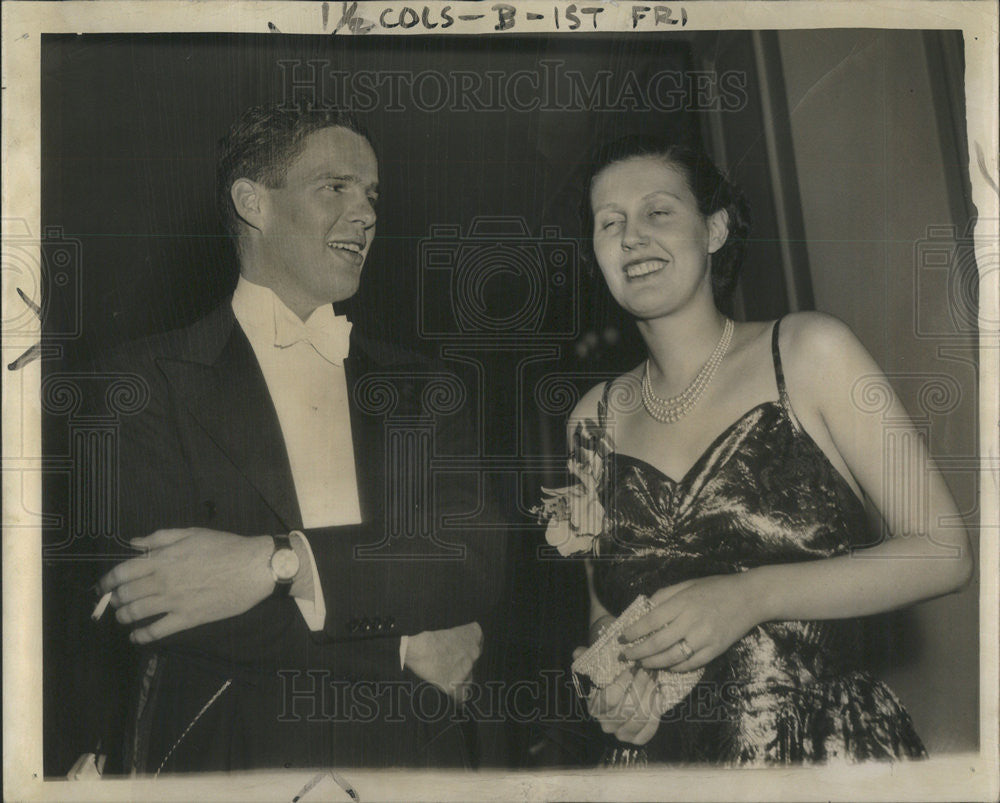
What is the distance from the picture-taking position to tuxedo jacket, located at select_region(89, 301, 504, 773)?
180cm

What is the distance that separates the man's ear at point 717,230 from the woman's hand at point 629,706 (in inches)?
34.1

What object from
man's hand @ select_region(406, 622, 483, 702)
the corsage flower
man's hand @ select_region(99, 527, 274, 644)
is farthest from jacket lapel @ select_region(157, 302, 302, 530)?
the corsage flower

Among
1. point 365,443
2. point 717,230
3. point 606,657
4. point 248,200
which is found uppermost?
point 248,200

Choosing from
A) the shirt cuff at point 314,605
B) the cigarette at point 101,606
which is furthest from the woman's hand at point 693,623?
the cigarette at point 101,606

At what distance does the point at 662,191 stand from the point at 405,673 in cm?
111

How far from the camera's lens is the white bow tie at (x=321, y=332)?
1.82 meters

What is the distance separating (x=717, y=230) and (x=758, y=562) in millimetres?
674

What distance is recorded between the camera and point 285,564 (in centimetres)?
179

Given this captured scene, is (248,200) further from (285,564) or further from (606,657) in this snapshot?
(606,657)

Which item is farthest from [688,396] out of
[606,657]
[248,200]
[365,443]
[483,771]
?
[248,200]

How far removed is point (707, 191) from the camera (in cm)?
183

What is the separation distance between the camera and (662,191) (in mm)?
1821

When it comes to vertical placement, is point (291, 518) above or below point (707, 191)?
below

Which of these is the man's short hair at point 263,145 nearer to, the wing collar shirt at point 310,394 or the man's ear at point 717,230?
the wing collar shirt at point 310,394
